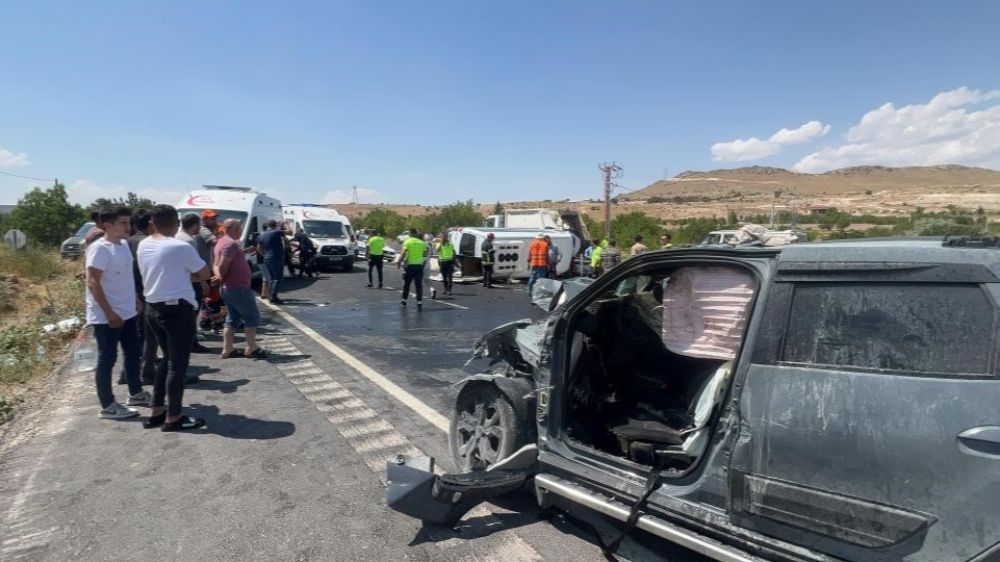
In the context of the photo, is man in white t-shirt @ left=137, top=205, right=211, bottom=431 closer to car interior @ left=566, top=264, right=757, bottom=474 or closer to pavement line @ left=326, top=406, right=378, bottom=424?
pavement line @ left=326, top=406, right=378, bottom=424

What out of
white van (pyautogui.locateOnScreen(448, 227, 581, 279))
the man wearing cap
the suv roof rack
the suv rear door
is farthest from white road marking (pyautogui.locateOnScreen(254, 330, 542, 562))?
white van (pyautogui.locateOnScreen(448, 227, 581, 279))

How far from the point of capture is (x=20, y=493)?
139 inches

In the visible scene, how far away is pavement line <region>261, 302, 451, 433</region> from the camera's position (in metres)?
4.93

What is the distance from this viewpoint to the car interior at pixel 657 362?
278 centimetres

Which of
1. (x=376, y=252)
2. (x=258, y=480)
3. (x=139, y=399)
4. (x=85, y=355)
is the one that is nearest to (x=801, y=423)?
(x=258, y=480)

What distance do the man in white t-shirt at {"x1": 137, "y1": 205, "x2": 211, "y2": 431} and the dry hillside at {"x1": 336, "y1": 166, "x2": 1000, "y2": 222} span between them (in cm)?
6962

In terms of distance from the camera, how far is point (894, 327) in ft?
6.53

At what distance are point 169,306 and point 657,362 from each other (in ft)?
12.1

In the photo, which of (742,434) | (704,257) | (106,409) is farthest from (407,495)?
(106,409)

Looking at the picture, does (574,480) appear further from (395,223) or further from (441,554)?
(395,223)

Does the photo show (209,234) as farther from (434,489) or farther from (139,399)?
(434,489)

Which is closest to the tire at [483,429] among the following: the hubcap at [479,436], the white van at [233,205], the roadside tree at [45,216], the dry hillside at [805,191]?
the hubcap at [479,436]

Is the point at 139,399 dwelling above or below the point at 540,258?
below

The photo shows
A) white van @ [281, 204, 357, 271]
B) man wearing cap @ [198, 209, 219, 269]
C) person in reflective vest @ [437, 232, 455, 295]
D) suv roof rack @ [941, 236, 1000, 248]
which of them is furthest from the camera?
white van @ [281, 204, 357, 271]
